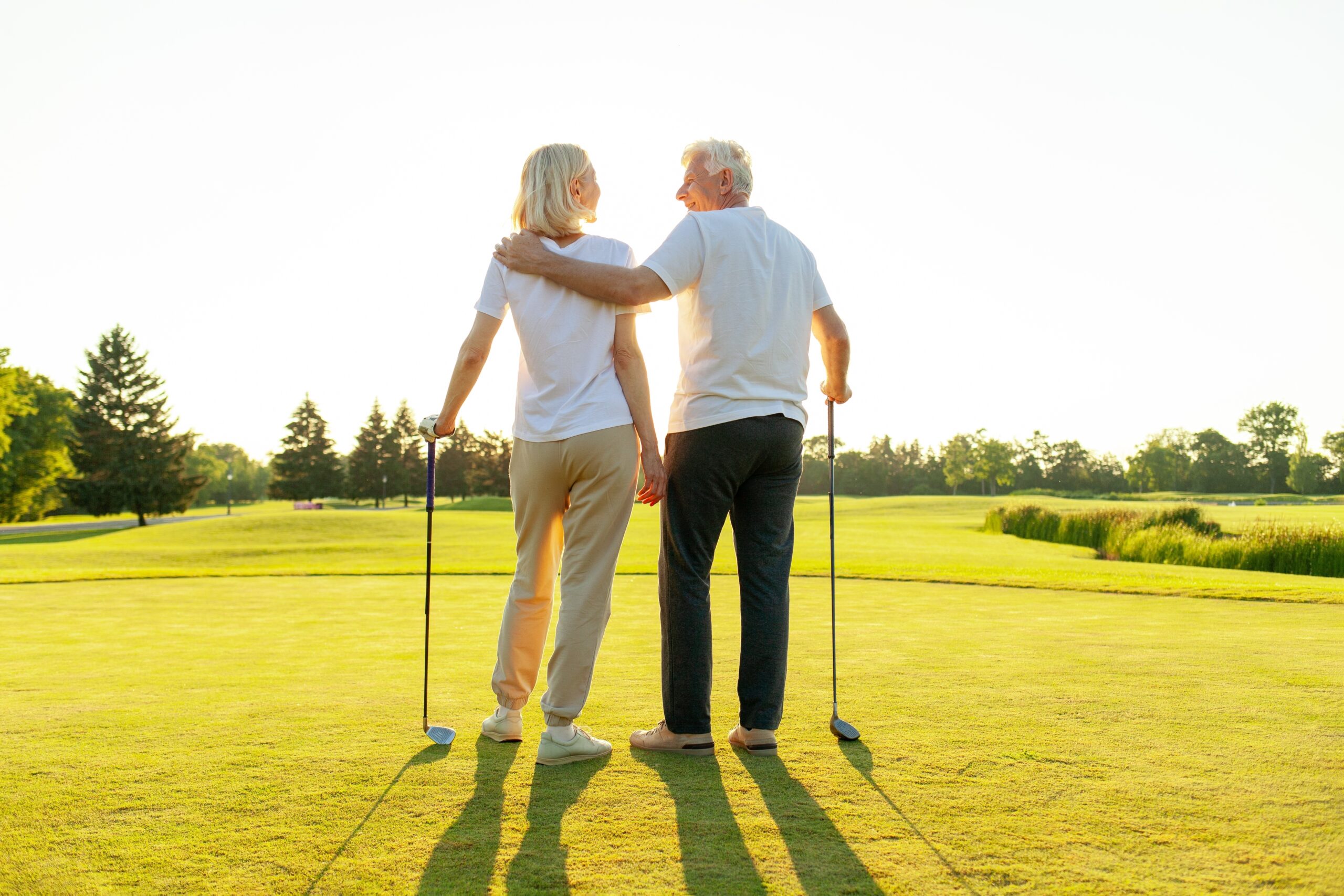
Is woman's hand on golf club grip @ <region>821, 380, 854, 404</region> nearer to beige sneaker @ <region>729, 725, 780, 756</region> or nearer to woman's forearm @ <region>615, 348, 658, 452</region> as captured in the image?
woman's forearm @ <region>615, 348, 658, 452</region>

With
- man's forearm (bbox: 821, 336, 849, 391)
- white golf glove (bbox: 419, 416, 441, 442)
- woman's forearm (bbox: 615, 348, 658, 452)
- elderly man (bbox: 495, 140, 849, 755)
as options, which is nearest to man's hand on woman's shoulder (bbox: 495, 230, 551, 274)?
elderly man (bbox: 495, 140, 849, 755)

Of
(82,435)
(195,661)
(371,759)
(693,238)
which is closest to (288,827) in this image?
(371,759)

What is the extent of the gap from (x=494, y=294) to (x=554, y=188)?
1.31 feet

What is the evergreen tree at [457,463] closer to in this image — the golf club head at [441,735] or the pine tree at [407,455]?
the pine tree at [407,455]

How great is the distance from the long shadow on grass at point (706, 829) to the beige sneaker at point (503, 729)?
40cm

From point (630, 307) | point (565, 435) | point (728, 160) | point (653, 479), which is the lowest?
point (653, 479)

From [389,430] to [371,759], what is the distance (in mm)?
66620

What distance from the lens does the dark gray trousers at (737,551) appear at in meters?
2.79

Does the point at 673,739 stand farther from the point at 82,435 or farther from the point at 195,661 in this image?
the point at 82,435

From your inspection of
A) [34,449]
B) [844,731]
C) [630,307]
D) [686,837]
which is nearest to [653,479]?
[630,307]

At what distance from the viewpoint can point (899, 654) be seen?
426 centimetres

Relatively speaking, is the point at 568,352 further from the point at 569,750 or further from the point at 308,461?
the point at 308,461

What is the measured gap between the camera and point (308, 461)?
6456cm

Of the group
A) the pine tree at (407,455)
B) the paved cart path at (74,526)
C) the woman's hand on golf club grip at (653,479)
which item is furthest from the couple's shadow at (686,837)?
the pine tree at (407,455)
